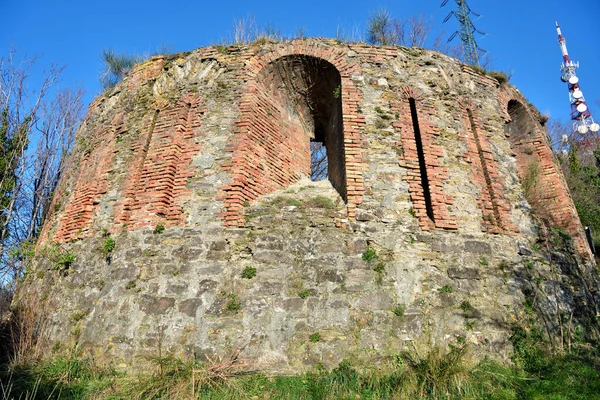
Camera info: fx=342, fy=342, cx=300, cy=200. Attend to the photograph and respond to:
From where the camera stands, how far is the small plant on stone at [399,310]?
506 cm

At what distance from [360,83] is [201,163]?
3.66m

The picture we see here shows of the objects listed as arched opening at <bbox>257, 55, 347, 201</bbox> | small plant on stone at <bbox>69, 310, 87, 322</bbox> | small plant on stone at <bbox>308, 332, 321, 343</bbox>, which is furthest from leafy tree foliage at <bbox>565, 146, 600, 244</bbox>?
small plant on stone at <bbox>69, 310, 87, 322</bbox>

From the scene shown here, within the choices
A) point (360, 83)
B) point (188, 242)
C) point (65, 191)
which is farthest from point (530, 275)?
point (65, 191)

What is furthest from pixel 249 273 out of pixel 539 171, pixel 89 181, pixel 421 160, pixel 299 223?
pixel 539 171

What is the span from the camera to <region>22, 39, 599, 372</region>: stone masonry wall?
200 inches

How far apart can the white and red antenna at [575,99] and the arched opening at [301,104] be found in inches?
1018

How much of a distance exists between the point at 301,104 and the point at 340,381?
618cm

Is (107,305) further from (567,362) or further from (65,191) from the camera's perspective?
(567,362)

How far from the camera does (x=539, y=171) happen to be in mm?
7980

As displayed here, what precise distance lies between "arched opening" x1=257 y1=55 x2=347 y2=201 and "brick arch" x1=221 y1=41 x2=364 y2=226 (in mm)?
28

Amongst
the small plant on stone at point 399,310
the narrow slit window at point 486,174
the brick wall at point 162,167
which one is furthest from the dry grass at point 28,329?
the narrow slit window at point 486,174

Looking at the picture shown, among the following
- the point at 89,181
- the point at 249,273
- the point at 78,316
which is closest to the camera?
the point at 249,273

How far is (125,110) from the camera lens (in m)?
8.05

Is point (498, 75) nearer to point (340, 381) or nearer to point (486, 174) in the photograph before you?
point (486, 174)
